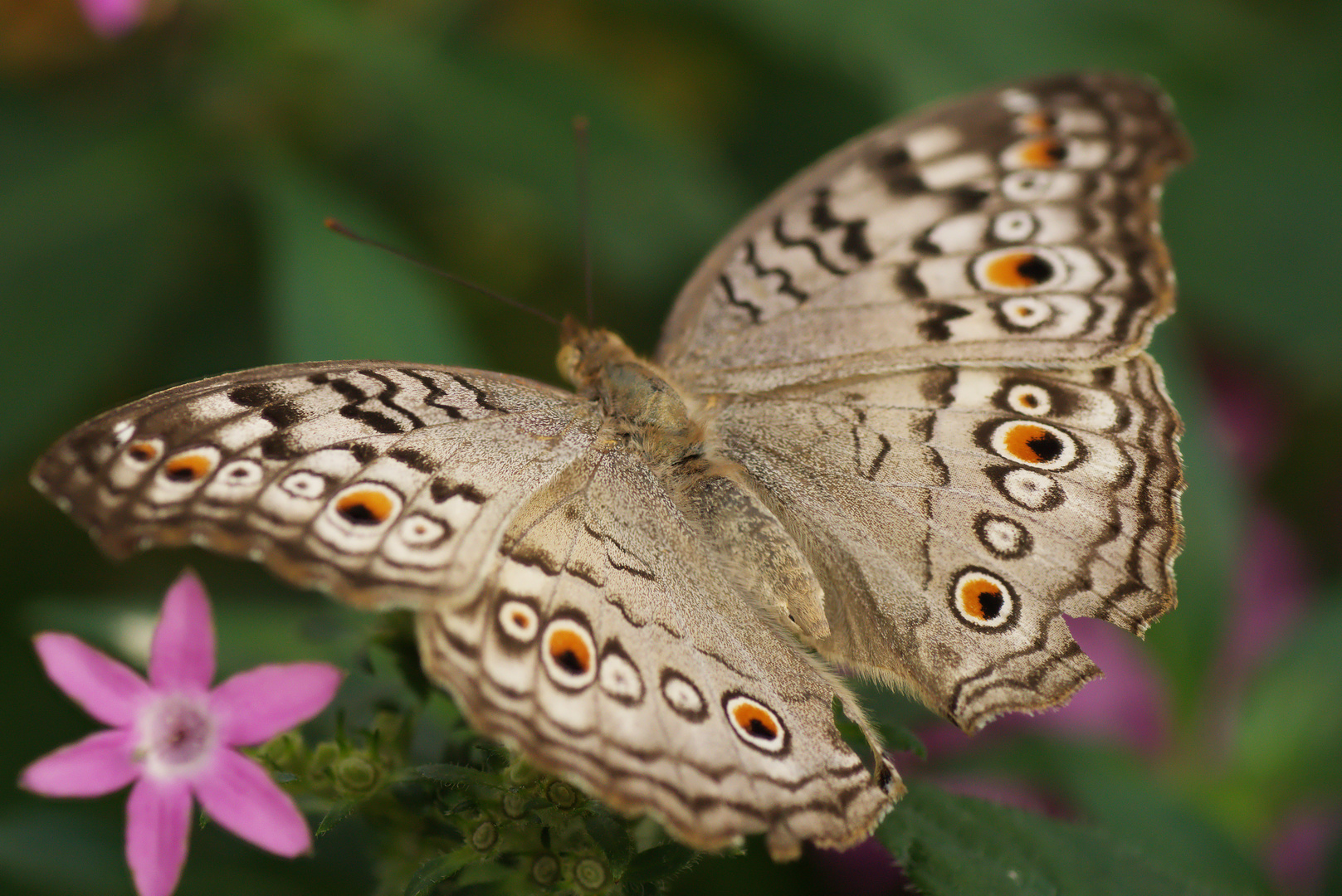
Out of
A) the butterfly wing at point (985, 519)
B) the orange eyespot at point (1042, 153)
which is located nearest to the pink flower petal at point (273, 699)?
the butterfly wing at point (985, 519)

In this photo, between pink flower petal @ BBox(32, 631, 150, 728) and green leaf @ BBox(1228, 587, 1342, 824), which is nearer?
pink flower petal @ BBox(32, 631, 150, 728)

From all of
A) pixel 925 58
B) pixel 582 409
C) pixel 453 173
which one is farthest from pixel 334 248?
pixel 925 58

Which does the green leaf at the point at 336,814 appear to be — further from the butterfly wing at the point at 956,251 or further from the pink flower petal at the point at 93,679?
the butterfly wing at the point at 956,251

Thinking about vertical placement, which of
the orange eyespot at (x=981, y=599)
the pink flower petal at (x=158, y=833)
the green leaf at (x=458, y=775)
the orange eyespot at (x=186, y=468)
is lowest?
the pink flower petal at (x=158, y=833)

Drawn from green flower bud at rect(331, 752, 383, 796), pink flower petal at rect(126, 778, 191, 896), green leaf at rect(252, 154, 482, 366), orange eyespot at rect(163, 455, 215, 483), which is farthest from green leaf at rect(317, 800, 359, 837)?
green leaf at rect(252, 154, 482, 366)

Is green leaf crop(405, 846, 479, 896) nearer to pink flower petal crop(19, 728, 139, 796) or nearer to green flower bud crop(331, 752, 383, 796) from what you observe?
green flower bud crop(331, 752, 383, 796)

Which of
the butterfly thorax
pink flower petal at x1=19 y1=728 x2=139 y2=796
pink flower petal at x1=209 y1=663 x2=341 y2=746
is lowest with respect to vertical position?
pink flower petal at x1=19 y1=728 x2=139 y2=796
